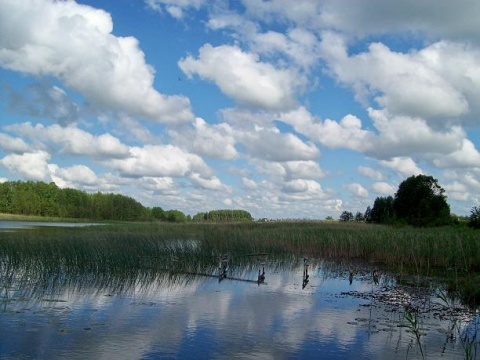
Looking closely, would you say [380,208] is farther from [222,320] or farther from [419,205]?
[222,320]

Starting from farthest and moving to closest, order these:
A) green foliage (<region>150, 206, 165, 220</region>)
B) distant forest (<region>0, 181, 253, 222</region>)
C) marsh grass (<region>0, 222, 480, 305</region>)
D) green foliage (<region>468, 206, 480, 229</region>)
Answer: green foliage (<region>150, 206, 165, 220</region>), distant forest (<region>0, 181, 253, 222</region>), green foliage (<region>468, 206, 480, 229</region>), marsh grass (<region>0, 222, 480, 305</region>)

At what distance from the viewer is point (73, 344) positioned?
609 centimetres

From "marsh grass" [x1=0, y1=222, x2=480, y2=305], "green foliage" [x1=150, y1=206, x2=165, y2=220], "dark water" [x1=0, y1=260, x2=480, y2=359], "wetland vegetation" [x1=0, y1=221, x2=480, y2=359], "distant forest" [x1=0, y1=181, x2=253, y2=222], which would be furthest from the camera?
"green foliage" [x1=150, y1=206, x2=165, y2=220]

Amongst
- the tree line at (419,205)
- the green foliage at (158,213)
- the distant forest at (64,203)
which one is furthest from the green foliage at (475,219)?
the green foliage at (158,213)

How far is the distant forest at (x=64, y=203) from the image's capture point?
224ft

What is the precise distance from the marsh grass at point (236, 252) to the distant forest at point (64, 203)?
159 feet

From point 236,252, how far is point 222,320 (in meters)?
8.54

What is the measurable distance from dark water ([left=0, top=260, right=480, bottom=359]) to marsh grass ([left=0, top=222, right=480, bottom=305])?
3.17 feet

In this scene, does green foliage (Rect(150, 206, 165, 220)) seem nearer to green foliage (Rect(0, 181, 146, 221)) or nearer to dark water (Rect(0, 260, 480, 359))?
green foliage (Rect(0, 181, 146, 221))

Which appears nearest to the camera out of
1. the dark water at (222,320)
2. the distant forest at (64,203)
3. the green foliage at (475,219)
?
the dark water at (222,320)

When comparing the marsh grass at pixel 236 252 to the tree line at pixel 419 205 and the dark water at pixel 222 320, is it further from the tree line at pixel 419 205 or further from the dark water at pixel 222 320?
the tree line at pixel 419 205

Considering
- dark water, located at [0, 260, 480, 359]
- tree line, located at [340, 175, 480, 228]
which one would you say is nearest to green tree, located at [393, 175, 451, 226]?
tree line, located at [340, 175, 480, 228]

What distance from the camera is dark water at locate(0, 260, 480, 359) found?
6.13 m

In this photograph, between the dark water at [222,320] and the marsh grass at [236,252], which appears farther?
the marsh grass at [236,252]
